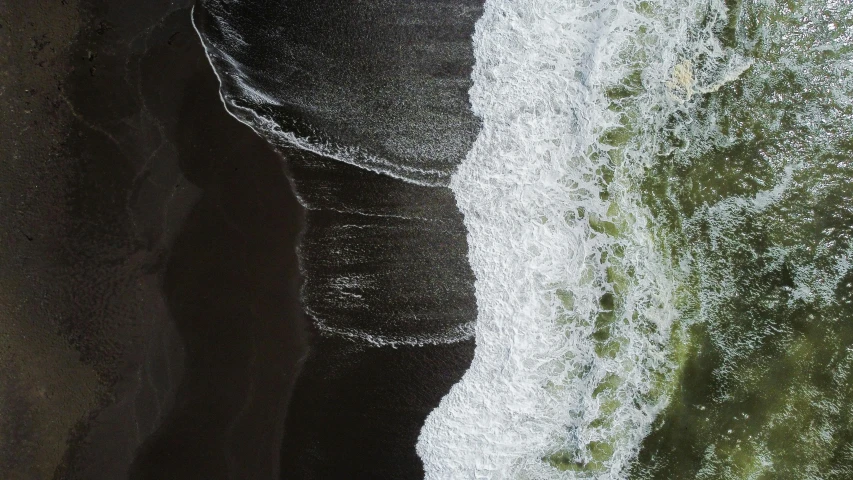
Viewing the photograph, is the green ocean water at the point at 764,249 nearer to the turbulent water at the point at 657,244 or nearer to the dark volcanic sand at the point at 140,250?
the turbulent water at the point at 657,244

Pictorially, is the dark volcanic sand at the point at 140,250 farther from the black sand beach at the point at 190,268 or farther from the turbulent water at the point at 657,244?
the turbulent water at the point at 657,244

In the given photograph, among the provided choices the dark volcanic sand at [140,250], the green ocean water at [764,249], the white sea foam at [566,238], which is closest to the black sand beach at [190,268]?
the dark volcanic sand at [140,250]

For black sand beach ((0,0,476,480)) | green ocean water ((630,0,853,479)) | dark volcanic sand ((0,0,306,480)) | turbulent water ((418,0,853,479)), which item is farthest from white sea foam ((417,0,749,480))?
dark volcanic sand ((0,0,306,480))

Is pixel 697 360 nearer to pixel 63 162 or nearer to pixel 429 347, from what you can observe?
pixel 429 347

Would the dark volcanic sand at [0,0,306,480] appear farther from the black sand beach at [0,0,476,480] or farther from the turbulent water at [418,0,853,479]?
the turbulent water at [418,0,853,479]

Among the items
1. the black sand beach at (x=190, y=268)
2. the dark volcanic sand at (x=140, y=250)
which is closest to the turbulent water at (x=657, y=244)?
the black sand beach at (x=190, y=268)
